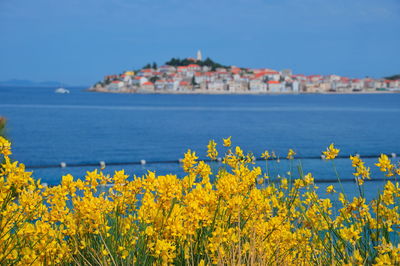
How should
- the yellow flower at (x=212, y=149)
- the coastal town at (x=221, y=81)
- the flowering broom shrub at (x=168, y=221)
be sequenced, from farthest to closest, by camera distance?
1. the coastal town at (x=221, y=81)
2. the yellow flower at (x=212, y=149)
3. the flowering broom shrub at (x=168, y=221)

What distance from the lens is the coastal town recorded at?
429ft

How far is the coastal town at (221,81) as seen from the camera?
5148 inches

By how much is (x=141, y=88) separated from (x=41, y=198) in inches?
5220

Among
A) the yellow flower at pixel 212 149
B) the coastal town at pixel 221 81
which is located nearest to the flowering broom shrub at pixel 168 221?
the yellow flower at pixel 212 149

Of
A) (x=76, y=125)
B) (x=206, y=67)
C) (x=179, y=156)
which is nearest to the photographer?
(x=179, y=156)

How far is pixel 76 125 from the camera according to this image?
123ft

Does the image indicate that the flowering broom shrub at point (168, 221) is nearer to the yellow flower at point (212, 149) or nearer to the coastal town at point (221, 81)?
the yellow flower at point (212, 149)

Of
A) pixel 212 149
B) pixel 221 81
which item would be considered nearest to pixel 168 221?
pixel 212 149

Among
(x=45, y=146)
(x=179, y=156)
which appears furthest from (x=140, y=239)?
(x=45, y=146)

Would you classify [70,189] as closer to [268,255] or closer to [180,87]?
[268,255]

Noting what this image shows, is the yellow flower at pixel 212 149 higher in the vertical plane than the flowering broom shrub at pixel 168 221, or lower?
higher

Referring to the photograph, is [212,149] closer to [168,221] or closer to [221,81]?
[168,221]

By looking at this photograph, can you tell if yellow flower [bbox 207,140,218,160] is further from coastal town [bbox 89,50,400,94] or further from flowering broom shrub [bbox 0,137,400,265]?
coastal town [bbox 89,50,400,94]

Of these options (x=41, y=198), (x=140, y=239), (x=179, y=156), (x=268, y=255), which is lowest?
(x=179, y=156)
